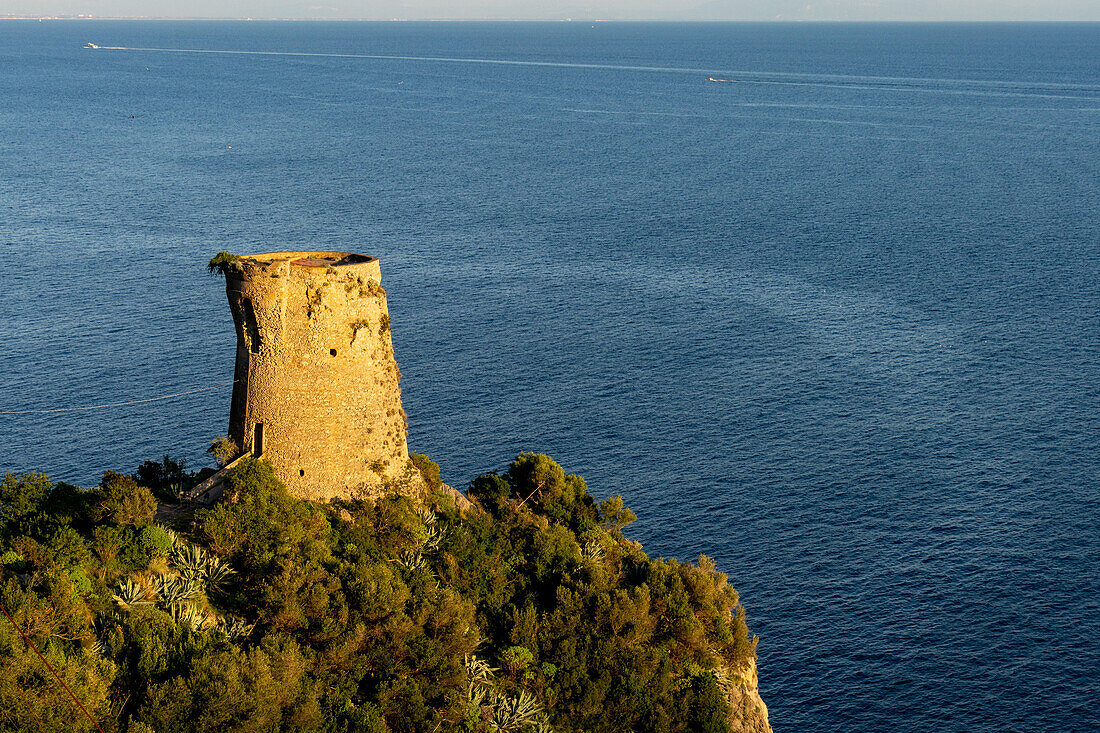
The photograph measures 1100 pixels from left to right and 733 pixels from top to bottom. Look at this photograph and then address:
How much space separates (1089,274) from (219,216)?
112m

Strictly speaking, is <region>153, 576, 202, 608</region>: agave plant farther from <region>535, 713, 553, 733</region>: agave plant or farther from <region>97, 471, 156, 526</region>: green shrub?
<region>535, 713, 553, 733</region>: agave plant

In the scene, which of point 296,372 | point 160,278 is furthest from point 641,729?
point 160,278

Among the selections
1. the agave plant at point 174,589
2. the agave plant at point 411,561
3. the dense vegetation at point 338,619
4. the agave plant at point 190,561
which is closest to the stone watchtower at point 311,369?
the dense vegetation at point 338,619

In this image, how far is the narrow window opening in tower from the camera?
40.8 meters

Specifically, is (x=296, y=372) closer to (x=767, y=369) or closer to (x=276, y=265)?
(x=276, y=265)

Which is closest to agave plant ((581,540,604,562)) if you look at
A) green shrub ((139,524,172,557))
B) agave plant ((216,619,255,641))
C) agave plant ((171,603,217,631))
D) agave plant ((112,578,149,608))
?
agave plant ((216,619,255,641))

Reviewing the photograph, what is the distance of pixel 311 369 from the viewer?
41250mm

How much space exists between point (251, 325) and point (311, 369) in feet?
8.70

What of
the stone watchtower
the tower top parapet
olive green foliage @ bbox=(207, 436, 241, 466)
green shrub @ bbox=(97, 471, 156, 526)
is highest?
the tower top parapet

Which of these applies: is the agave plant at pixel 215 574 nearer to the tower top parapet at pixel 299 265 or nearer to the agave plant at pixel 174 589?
the agave plant at pixel 174 589

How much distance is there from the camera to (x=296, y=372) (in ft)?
135

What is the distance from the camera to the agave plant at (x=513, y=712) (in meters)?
39.6

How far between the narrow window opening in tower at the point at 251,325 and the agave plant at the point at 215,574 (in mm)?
7903

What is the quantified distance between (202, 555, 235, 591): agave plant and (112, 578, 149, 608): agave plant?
2.53 metres
